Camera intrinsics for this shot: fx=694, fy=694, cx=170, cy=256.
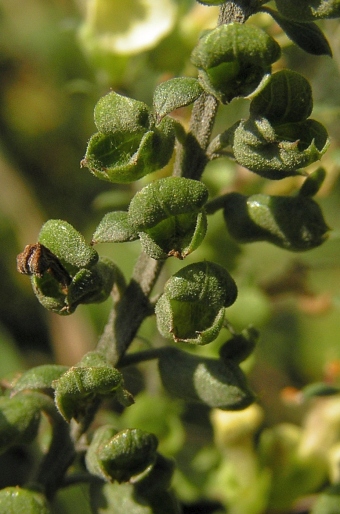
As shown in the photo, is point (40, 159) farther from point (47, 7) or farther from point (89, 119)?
point (47, 7)

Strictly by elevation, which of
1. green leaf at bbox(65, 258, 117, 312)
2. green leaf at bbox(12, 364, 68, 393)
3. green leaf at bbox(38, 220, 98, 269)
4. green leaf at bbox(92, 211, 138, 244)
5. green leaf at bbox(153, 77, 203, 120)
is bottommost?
green leaf at bbox(12, 364, 68, 393)

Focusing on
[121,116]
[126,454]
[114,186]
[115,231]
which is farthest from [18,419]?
[114,186]

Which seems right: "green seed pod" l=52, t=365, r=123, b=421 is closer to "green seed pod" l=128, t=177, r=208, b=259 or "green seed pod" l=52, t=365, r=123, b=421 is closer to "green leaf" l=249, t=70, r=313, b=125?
"green seed pod" l=128, t=177, r=208, b=259

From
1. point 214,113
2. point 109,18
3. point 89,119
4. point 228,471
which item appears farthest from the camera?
point 89,119

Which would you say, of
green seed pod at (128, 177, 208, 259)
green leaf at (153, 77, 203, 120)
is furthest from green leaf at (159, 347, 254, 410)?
green leaf at (153, 77, 203, 120)

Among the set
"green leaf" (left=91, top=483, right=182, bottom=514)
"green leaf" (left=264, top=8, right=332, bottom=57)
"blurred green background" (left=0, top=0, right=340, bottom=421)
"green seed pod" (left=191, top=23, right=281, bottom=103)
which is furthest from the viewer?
"blurred green background" (left=0, top=0, right=340, bottom=421)

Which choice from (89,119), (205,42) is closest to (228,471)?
(205,42)
